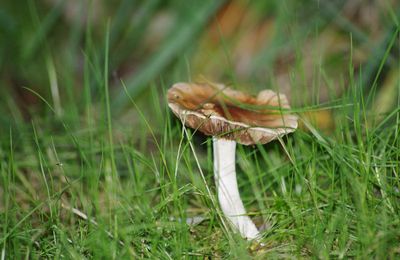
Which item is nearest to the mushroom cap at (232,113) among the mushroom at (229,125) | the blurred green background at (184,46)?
the mushroom at (229,125)

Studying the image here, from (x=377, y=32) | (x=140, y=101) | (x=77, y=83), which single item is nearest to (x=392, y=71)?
(x=377, y=32)

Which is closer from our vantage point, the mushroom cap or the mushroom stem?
the mushroom cap

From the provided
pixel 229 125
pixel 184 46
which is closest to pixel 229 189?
pixel 229 125

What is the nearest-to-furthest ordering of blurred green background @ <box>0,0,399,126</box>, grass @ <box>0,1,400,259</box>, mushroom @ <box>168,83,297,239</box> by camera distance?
grass @ <box>0,1,400,259</box>, mushroom @ <box>168,83,297,239</box>, blurred green background @ <box>0,0,399,126</box>

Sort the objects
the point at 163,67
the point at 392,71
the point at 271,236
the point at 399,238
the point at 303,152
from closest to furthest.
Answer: the point at 399,238 < the point at 271,236 < the point at 303,152 < the point at 392,71 < the point at 163,67

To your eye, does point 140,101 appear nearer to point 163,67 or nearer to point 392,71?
point 163,67

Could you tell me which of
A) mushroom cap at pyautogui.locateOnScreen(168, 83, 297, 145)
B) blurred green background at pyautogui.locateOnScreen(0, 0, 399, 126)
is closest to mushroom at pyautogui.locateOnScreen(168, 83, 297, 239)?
mushroom cap at pyautogui.locateOnScreen(168, 83, 297, 145)

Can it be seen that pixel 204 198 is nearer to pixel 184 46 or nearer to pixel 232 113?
pixel 232 113

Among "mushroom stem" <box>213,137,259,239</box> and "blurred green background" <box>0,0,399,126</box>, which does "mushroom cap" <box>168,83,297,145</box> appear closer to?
"mushroom stem" <box>213,137,259,239</box>
